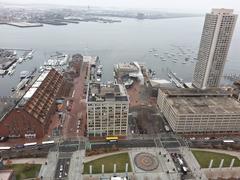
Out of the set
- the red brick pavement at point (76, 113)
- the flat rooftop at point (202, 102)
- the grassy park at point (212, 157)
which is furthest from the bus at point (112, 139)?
the grassy park at point (212, 157)

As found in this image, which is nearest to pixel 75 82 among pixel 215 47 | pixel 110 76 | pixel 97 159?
pixel 110 76

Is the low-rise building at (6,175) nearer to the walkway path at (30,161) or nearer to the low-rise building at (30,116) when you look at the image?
the walkway path at (30,161)

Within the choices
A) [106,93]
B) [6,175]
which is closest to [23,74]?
[106,93]

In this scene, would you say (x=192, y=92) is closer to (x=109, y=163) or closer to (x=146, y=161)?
(x=146, y=161)

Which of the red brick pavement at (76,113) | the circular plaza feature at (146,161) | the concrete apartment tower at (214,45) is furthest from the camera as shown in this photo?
the concrete apartment tower at (214,45)

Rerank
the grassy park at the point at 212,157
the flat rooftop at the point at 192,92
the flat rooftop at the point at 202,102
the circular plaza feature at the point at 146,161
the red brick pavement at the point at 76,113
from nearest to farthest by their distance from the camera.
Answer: the circular plaza feature at the point at 146,161
the grassy park at the point at 212,157
the red brick pavement at the point at 76,113
the flat rooftop at the point at 202,102
the flat rooftop at the point at 192,92

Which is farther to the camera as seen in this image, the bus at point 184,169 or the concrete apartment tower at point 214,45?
the concrete apartment tower at point 214,45

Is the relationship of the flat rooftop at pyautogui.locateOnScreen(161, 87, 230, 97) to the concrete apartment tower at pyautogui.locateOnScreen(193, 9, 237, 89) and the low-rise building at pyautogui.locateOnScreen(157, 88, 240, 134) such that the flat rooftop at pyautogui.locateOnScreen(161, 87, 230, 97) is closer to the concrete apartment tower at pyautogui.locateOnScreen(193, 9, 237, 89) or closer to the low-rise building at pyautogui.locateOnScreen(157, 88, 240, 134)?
the low-rise building at pyautogui.locateOnScreen(157, 88, 240, 134)
